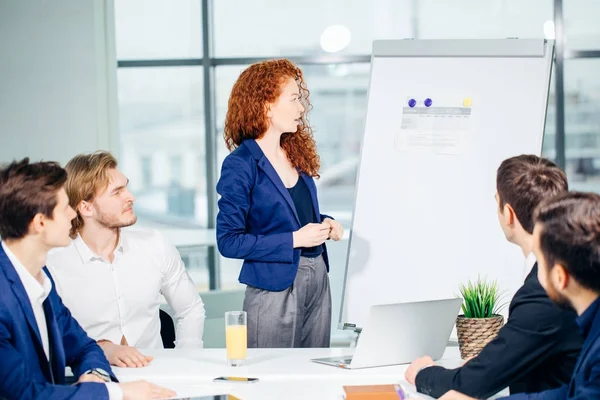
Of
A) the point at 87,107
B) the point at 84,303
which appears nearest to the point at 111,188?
the point at 84,303

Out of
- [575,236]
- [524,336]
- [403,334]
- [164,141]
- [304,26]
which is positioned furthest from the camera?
[164,141]

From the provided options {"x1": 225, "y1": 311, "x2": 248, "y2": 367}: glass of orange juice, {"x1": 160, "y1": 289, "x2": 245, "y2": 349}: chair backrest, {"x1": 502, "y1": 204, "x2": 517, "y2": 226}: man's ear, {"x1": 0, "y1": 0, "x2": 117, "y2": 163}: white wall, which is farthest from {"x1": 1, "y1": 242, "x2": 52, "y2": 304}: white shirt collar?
{"x1": 160, "y1": 289, "x2": 245, "y2": 349}: chair backrest

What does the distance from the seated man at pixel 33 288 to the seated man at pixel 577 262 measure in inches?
36.2

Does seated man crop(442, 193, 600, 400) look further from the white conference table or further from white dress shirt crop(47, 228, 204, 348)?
white dress shirt crop(47, 228, 204, 348)

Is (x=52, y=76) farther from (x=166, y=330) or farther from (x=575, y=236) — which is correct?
(x=575, y=236)

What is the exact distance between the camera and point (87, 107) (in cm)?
495

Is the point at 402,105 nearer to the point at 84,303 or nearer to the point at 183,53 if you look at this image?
the point at 84,303

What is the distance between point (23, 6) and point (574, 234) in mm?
4189

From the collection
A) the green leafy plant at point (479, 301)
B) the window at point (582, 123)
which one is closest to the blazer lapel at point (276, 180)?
the green leafy plant at point (479, 301)

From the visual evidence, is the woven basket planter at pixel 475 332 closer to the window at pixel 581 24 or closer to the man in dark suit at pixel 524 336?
the man in dark suit at pixel 524 336

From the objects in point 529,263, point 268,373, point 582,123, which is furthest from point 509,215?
point 582,123

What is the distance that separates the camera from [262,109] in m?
2.88

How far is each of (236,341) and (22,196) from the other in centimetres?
69

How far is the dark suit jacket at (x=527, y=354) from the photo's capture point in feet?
5.80
